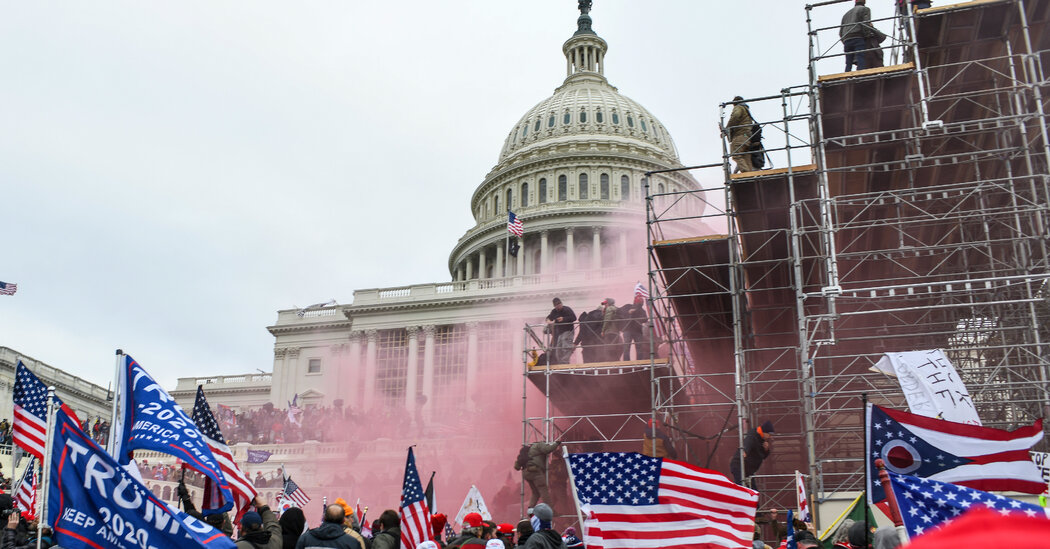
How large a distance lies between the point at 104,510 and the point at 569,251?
62.9 m

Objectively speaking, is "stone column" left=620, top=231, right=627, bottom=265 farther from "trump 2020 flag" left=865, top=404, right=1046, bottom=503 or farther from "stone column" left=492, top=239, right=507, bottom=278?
"trump 2020 flag" left=865, top=404, right=1046, bottom=503

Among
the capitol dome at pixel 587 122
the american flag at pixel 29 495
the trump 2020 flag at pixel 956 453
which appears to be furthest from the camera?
the capitol dome at pixel 587 122

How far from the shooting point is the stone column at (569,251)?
6750 cm

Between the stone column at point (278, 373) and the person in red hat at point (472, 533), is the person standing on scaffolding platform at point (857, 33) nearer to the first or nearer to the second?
the person in red hat at point (472, 533)

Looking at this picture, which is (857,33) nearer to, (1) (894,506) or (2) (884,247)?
(2) (884,247)

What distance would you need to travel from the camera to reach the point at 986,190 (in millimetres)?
17172

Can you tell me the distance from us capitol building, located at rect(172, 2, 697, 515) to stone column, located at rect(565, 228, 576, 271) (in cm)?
17

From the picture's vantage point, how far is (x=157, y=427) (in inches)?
320

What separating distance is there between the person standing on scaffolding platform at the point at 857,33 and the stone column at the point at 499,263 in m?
51.8

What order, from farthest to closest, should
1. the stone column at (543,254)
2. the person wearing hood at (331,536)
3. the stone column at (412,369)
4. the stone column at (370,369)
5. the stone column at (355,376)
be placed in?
the stone column at (543,254)
the stone column at (370,369)
the stone column at (355,376)
the stone column at (412,369)
the person wearing hood at (331,536)

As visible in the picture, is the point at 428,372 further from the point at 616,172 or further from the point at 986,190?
the point at 986,190

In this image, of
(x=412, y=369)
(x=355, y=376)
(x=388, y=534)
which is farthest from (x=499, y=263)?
(x=388, y=534)

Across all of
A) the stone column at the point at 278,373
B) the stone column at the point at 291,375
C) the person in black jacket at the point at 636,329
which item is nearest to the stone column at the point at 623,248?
the stone column at the point at 291,375

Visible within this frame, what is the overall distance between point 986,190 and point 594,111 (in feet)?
211
